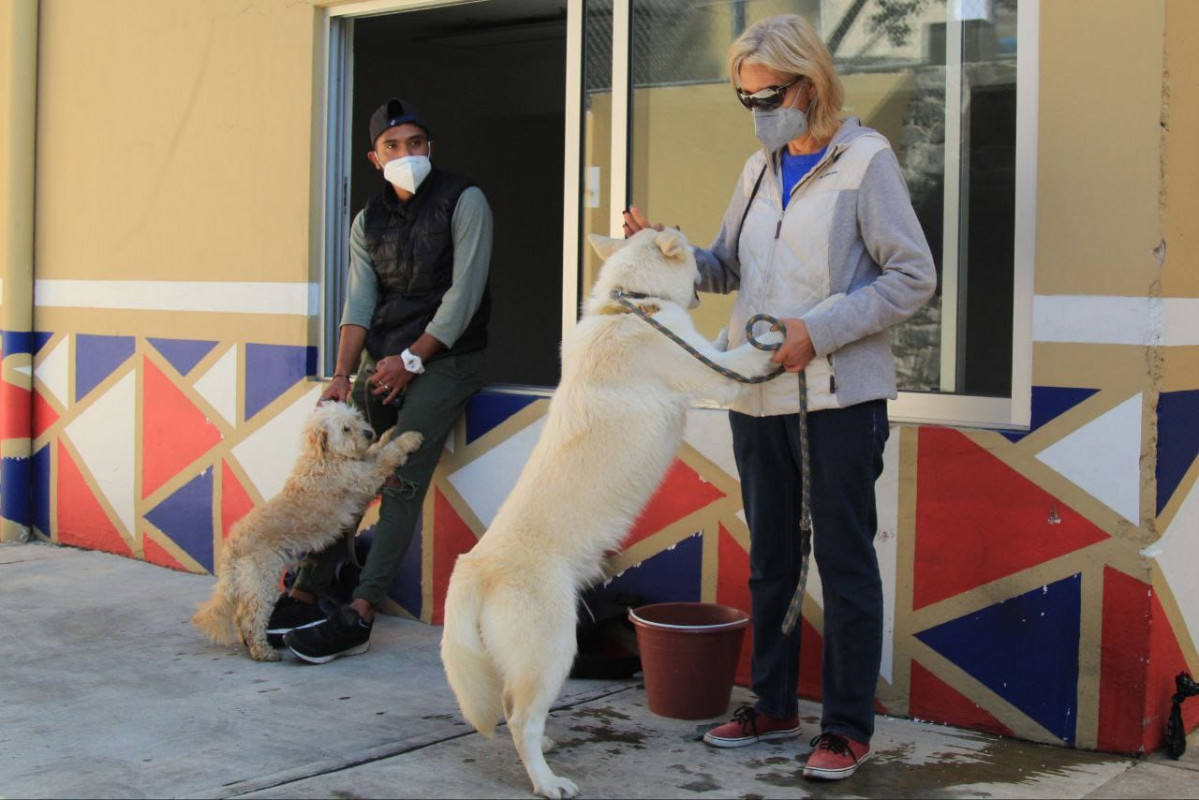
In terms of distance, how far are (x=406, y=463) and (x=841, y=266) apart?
2.33 metres

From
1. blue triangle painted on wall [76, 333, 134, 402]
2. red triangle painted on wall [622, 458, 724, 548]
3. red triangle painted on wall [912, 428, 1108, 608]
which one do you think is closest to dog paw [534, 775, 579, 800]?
red triangle painted on wall [622, 458, 724, 548]

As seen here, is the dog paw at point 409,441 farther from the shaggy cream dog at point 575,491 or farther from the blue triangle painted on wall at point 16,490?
the blue triangle painted on wall at point 16,490

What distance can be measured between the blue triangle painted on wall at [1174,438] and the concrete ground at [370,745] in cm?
85

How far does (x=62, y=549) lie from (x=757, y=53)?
5.35 meters

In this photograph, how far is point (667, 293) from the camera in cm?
384

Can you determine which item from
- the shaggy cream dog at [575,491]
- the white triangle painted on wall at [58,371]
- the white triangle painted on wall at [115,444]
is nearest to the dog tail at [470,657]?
the shaggy cream dog at [575,491]

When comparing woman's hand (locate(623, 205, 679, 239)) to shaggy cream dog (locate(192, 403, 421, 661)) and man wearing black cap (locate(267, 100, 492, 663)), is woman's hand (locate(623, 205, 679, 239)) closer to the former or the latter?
man wearing black cap (locate(267, 100, 492, 663))

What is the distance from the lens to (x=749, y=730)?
13.1ft

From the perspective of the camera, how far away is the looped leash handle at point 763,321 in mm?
3570

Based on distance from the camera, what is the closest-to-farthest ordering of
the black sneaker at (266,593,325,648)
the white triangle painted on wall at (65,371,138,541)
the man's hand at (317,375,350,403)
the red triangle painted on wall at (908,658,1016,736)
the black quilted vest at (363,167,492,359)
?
the red triangle painted on wall at (908,658,1016,736)
the black sneaker at (266,593,325,648)
the black quilted vest at (363,167,492,359)
the man's hand at (317,375,350,403)
the white triangle painted on wall at (65,371,138,541)

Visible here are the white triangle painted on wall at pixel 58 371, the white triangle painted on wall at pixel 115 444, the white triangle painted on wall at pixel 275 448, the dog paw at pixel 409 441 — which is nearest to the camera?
the dog paw at pixel 409 441

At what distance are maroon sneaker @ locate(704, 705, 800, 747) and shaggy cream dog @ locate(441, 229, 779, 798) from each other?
1.84ft

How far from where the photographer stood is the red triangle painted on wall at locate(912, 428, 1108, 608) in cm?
401

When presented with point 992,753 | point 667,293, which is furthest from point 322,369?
point 992,753
